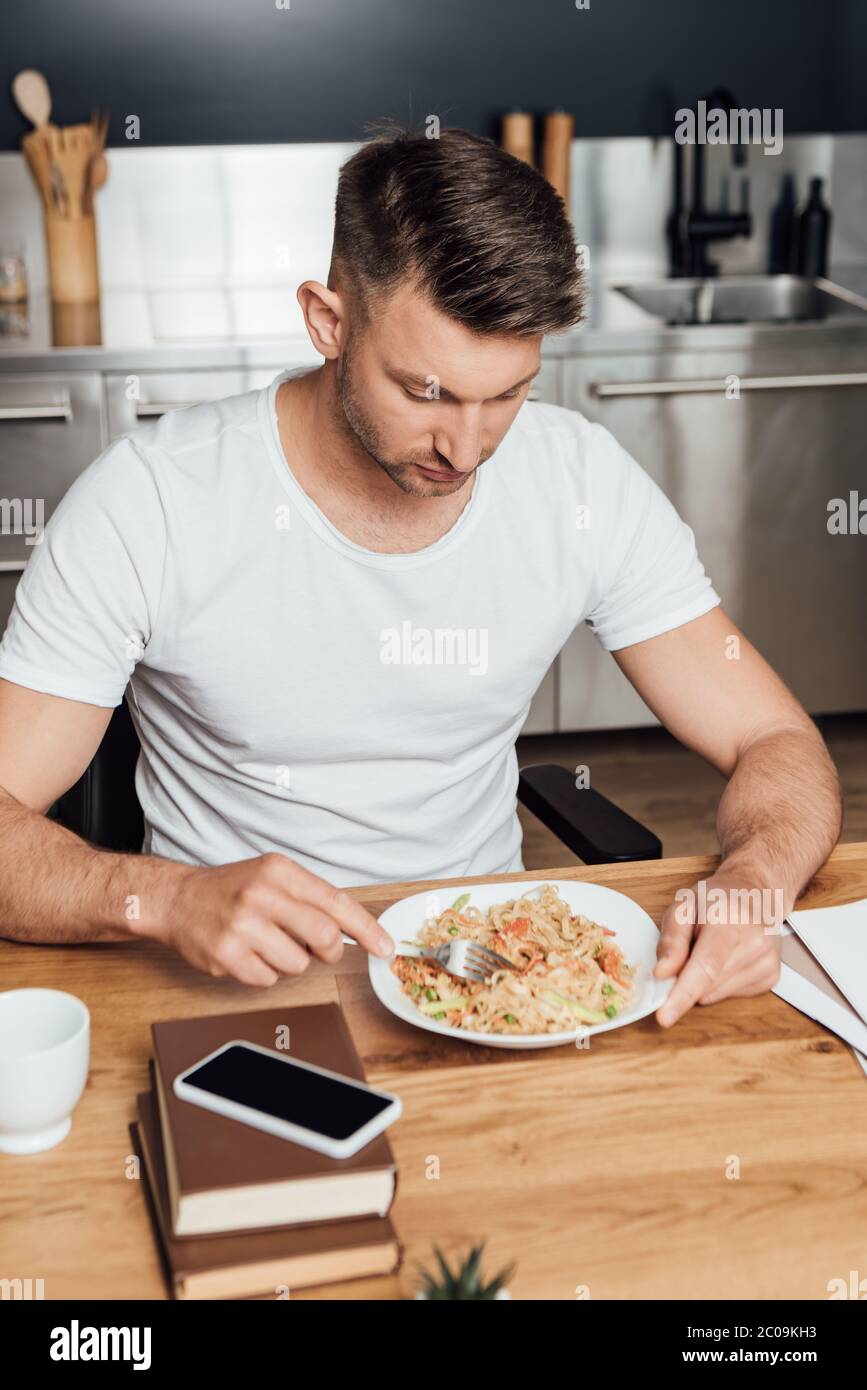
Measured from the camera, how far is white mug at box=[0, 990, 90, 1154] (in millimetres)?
945

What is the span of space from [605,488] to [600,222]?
7.54 feet

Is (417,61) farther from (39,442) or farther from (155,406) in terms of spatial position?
(39,442)

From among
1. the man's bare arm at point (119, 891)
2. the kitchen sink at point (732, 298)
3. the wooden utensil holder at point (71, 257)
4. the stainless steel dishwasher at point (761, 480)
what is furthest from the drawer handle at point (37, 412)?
the man's bare arm at point (119, 891)

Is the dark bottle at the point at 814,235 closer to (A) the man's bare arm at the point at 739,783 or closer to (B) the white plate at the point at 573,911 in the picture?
(A) the man's bare arm at the point at 739,783

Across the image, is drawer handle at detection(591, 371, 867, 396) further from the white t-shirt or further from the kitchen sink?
the white t-shirt

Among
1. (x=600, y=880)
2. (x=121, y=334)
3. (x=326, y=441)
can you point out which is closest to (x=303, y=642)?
(x=326, y=441)

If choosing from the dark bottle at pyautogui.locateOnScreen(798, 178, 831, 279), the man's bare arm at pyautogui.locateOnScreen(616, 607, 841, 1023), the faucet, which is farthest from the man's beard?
the dark bottle at pyautogui.locateOnScreen(798, 178, 831, 279)

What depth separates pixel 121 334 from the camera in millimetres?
3252

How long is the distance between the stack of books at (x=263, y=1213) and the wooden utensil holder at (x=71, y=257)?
9.20 ft

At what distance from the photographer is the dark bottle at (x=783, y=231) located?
3.76 metres

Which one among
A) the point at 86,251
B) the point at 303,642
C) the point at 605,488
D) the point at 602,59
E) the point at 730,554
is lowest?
the point at 730,554

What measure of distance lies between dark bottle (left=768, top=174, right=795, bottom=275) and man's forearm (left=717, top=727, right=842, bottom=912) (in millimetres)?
2540
